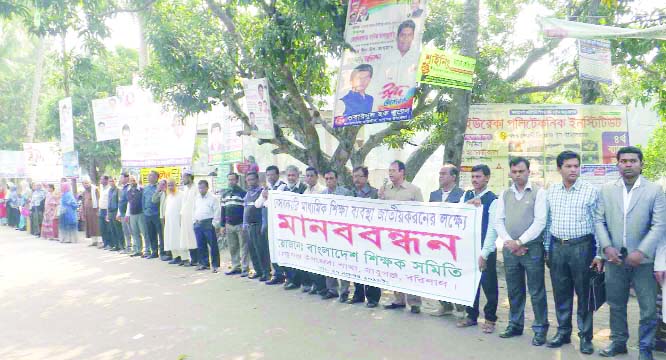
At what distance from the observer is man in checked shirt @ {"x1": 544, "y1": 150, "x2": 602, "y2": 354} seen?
16.0 ft

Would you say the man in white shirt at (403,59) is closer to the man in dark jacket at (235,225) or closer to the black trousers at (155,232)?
the man in dark jacket at (235,225)

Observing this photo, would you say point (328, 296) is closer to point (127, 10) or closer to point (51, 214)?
point (127, 10)

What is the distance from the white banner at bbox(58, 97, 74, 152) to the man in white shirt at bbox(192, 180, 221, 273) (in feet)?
27.4

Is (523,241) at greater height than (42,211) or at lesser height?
greater

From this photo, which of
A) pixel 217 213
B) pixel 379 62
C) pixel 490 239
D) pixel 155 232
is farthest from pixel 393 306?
pixel 155 232

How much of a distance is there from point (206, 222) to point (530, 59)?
686 cm

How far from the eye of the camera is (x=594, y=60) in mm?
7609

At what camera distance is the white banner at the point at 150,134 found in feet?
46.3

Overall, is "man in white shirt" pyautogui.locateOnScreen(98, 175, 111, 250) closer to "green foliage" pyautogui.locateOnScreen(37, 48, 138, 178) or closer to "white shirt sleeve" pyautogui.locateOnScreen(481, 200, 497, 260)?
"green foliage" pyautogui.locateOnScreen(37, 48, 138, 178)

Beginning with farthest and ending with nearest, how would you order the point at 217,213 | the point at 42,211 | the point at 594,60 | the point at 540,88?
the point at 42,211
the point at 540,88
the point at 217,213
the point at 594,60

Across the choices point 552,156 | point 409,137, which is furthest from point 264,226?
point 409,137

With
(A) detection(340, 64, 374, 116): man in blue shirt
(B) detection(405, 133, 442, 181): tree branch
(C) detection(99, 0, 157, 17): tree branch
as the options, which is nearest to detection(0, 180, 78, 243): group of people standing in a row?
(C) detection(99, 0, 157, 17): tree branch

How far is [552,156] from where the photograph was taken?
7910 millimetres

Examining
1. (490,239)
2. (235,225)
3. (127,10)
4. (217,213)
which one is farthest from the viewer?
(127,10)
